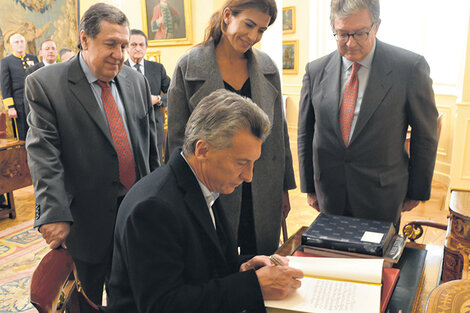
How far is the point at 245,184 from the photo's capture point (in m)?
2.11

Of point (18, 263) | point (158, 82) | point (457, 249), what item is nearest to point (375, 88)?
point (457, 249)

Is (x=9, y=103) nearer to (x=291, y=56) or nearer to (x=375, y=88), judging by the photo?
(x=291, y=56)

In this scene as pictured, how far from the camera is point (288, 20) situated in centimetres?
884

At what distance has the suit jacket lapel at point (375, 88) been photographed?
80.6 inches

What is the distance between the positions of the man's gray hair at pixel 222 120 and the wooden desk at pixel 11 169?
4.32 metres

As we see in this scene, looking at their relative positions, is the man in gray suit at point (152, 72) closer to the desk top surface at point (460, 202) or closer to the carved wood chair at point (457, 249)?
the desk top surface at point (460, 202)

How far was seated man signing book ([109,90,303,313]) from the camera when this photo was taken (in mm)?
1197

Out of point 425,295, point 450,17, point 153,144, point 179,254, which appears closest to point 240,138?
point 179,254

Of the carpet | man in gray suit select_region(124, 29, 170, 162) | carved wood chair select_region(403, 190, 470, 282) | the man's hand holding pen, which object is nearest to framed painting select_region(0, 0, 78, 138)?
man in gray suit select_region(124, 29, 170, 162)

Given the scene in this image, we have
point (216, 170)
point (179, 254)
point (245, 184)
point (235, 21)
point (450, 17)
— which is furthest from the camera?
point (450, 17)

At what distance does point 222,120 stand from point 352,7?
1001 millimetres

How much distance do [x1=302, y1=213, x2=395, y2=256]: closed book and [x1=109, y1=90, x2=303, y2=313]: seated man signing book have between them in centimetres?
20

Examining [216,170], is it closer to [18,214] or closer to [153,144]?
[153,144]

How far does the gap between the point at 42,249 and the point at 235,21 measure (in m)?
3.48
